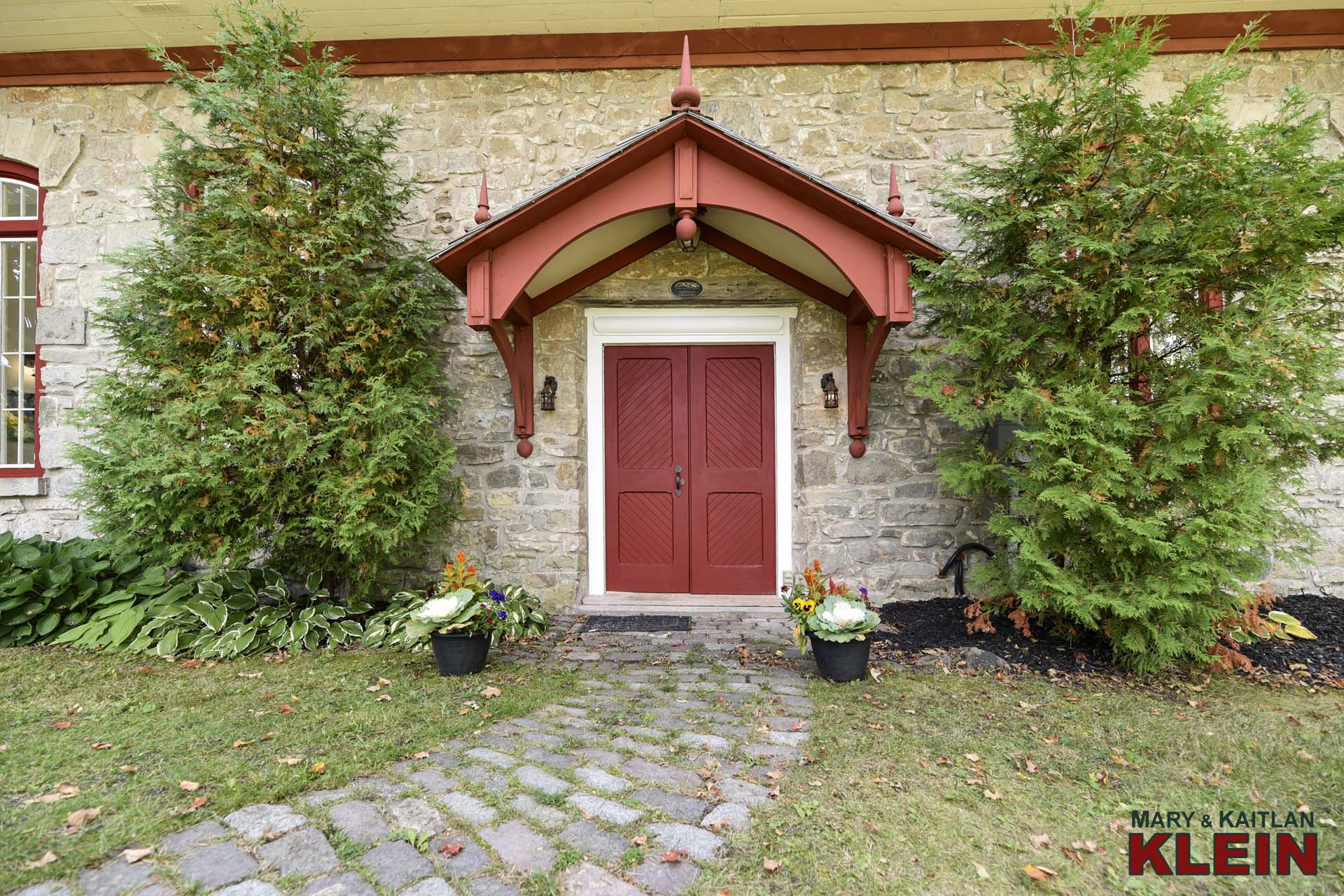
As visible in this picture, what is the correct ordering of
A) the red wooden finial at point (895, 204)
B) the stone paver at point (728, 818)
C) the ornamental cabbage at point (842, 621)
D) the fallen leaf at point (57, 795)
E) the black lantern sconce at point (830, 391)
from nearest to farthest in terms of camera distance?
the stone paver at point (728, 818) → the fallen leaf at point (57, 795) → the ornamental cabbage at point (842, 621) → the red wooden finial at point (895, 204) → the black lantern sconce at point (830, 391)

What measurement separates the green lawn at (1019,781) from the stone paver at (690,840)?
0.20ft

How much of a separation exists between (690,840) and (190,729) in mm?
2266

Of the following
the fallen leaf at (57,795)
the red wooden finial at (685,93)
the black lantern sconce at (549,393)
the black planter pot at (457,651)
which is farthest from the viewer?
the black lantern sconce at (549,393)

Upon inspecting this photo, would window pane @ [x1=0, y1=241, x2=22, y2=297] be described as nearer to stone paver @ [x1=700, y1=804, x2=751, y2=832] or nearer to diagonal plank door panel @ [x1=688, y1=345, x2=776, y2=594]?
diagonal plank door panel @ [x1=688, y1=345, x2=776, y2=594]

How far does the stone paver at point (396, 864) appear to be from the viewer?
1.74 meters

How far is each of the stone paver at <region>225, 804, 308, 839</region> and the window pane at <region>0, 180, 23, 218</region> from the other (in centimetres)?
617

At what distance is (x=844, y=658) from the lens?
3361 millimetres

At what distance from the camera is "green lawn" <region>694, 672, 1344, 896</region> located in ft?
5.92

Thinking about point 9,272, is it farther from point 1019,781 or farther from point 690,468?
point 1019,781

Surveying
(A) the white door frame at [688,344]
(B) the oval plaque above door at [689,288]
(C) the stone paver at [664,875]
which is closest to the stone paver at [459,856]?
(C) the stone paver at [664,875]

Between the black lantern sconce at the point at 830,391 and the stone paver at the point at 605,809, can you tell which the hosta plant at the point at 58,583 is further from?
the black lantern sconce at the point at 830,391

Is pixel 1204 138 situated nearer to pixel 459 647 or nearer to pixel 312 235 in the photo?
pixel 459 647

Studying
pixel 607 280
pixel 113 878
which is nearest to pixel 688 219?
pixel 607 280

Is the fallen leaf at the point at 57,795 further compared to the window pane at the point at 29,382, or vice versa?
the window pane at the point at 29,382
